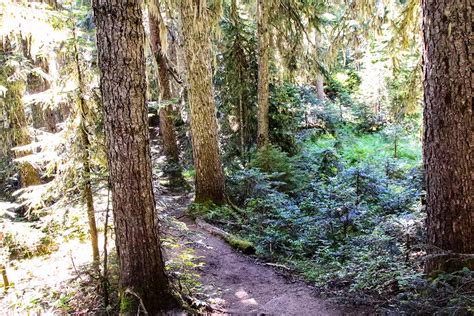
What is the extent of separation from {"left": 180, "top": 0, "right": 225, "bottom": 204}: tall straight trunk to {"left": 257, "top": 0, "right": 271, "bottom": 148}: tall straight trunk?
2843 mm

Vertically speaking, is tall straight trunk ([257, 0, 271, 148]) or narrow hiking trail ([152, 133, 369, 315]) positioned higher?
tall straight trunk ([257, 0, 271, 148])

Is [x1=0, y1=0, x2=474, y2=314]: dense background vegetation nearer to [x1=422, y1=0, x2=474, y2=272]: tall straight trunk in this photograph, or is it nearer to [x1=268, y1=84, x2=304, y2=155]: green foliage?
[x1=268, y1=84, x2=304, y2=155]: green foliage

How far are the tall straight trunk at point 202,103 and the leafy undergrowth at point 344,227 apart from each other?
55 cm

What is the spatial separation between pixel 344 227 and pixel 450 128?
3648mm

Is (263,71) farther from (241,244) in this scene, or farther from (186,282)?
(186,282)

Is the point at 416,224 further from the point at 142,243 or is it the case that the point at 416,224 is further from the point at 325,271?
the point at 142,243

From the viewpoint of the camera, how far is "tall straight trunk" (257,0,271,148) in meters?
10.9

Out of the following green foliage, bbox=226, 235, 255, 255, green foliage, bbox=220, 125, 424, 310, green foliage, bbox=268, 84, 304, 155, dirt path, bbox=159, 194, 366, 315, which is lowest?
dirt path, bbox=159, 194, 366, 315

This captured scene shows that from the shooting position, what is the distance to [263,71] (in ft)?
36.8

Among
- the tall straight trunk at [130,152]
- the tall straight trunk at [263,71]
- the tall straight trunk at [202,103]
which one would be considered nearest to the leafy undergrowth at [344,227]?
the tall straight trunk at [202,103]

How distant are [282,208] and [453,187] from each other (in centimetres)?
491

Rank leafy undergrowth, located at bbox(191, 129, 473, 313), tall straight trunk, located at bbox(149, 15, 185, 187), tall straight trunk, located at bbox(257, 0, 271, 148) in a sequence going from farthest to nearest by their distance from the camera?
tall straight trunk, located at bbox(149, 15, 185, 187), tall straight trunk, located at bbox(257, 0, 271, 148), leafy undergrowth, located at bbox(191, 129, 473, 313)

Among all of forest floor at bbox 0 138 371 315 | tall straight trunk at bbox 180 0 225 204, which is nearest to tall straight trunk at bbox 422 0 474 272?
forest floor at bbox 0 138 371 315

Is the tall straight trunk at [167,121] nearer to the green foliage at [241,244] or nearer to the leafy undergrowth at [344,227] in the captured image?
the leafy undergrowth at [344,227]
